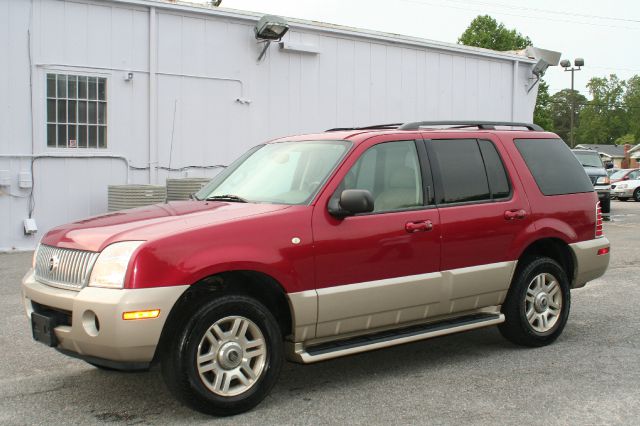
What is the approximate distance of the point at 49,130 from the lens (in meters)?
A: 13.0

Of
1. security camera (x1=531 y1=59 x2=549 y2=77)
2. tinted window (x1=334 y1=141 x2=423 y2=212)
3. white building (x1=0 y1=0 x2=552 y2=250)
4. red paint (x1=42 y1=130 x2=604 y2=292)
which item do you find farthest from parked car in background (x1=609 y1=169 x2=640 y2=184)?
tinted window (x1=334 y1=141 x2=423 y2=212)

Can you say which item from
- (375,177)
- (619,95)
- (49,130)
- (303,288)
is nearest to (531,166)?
(375,177)

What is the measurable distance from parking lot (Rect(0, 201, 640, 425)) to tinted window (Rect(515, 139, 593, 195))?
1.32 meters

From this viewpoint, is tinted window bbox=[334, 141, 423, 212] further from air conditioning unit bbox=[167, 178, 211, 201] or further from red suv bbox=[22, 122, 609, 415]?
A: air conditioning unit bbox=[167, 178, 211, 201]

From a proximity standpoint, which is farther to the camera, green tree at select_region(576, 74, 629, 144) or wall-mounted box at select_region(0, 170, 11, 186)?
green tree at select_region(576, 74, 629, 144)

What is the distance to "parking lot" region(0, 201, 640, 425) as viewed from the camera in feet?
15.1

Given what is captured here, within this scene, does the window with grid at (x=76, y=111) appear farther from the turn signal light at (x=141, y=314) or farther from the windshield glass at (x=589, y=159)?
the windshield glass at (x=589, y=159)

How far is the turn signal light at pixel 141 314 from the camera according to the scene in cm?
424

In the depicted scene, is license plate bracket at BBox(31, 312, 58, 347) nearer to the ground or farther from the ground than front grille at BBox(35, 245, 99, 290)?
nearer to the ground

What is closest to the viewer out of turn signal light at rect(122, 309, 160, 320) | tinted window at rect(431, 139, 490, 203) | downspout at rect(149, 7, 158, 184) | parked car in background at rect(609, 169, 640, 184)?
turn signal light at rect(122, 309, 160, 320)

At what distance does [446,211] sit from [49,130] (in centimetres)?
929

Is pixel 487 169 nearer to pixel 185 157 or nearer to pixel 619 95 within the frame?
pixel 185 157

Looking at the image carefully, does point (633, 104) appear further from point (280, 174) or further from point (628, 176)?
point (280, 174)

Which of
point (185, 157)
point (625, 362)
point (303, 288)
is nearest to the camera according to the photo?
point (303, 288)
